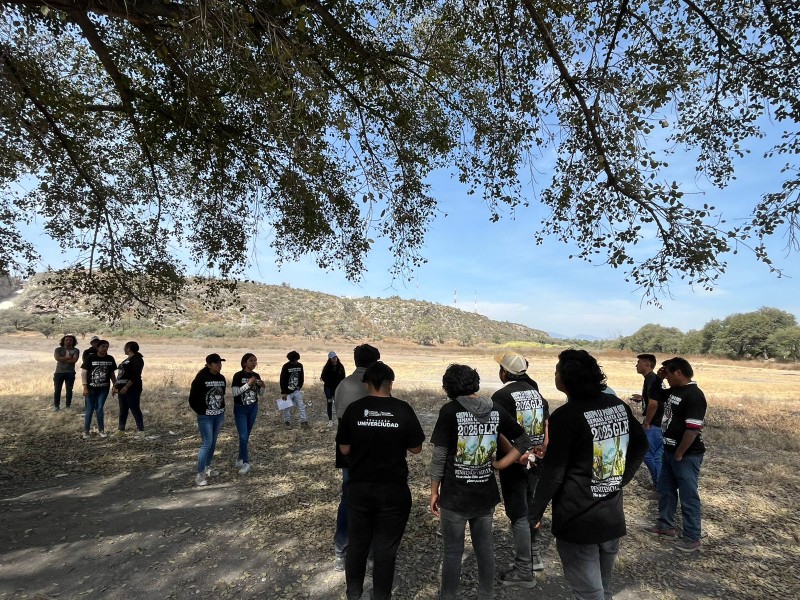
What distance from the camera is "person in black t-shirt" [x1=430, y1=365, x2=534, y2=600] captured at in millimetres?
3461

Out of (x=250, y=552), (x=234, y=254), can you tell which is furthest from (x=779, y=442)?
(x=234, y=254)

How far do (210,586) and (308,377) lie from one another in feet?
56.1

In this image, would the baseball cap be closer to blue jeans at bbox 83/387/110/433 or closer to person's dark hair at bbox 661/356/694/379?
person's dark hair at bbox 661/356/694/379

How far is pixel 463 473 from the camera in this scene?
11.4 ft

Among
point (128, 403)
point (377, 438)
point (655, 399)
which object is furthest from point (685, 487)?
point (128, 403)

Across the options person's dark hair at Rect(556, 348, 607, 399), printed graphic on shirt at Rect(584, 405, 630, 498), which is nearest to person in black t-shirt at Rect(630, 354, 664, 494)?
printed graphic on shirt at Rect(584, 405, 630, 498)

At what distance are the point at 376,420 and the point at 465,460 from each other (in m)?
0.78

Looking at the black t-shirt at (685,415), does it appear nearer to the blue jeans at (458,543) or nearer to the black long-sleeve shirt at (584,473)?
the black long-sleeve shirt at (584,473)

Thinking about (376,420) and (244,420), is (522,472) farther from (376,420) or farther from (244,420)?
(244,420)

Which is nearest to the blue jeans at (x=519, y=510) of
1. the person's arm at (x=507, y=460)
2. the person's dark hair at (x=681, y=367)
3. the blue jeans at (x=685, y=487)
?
the person's arm at (x=507, y=460)

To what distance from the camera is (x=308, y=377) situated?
21.0 m

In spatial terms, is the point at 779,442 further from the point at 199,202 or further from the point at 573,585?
the point at 199,202

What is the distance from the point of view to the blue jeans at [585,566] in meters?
2.89

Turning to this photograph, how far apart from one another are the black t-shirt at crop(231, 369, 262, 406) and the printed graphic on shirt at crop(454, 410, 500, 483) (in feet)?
15.2
